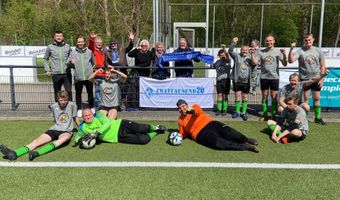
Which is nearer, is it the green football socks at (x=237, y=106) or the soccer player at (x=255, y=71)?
the soccer player at (x=255, y=71)

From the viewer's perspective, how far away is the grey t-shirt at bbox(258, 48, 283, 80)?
7.86 m

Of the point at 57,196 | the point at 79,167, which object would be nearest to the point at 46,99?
the point at 79,167

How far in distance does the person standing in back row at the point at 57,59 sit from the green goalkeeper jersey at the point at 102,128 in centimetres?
201

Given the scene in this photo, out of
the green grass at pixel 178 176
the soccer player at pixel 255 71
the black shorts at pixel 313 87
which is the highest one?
the soccer player at pixel 255 71

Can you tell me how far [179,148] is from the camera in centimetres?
640

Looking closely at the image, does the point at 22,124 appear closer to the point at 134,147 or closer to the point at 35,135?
the point at 35,135

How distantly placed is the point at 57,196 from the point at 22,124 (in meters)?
3.97

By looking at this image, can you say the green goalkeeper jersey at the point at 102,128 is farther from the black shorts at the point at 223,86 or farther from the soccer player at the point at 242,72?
the soccer player at the point at 242,72

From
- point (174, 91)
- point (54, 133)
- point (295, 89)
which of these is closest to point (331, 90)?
point (295, 89)

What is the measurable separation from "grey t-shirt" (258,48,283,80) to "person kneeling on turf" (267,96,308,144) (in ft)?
3.60

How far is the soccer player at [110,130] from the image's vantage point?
20.9ft

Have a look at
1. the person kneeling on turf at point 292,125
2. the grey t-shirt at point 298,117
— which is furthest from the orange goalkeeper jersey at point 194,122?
the grey t-shirt at point 298,117

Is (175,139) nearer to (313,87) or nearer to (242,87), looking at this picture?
(242,87)

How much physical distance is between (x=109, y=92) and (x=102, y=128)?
1.64 metres
